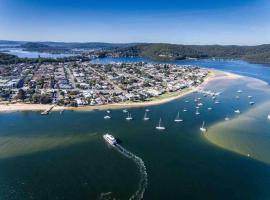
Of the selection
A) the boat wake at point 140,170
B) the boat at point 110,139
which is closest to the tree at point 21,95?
the boat at point 110,139

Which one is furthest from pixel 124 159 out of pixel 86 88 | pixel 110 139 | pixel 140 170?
pixel 86 88

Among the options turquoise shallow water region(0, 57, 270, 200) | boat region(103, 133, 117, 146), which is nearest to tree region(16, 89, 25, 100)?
turquoise shallow water region(0, 57, 270, 200)

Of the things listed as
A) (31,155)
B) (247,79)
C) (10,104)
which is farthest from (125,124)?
(247,79)

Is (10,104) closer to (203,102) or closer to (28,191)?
(28,191)

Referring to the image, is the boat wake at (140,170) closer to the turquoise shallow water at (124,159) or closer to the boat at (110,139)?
the turquoise shallow water at (124,159)

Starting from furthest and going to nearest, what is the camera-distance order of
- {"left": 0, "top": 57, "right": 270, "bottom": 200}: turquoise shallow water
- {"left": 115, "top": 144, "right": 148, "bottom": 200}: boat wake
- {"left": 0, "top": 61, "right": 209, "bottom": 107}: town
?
{"left": 0, "top": 61, "right": 209, "bottom": 107}: town < {"left": 0, "top": 57, "right": 270, "bottom": 200}: turquoise shallow water < {"left": 115, "top": 144, "right": 148, "bottom": 200}: boat wake

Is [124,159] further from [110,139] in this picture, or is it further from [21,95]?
[21,95]

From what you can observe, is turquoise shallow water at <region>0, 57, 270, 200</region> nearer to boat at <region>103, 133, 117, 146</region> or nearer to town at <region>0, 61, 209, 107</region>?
boat at <region>103, 133, 117, 146</region>
